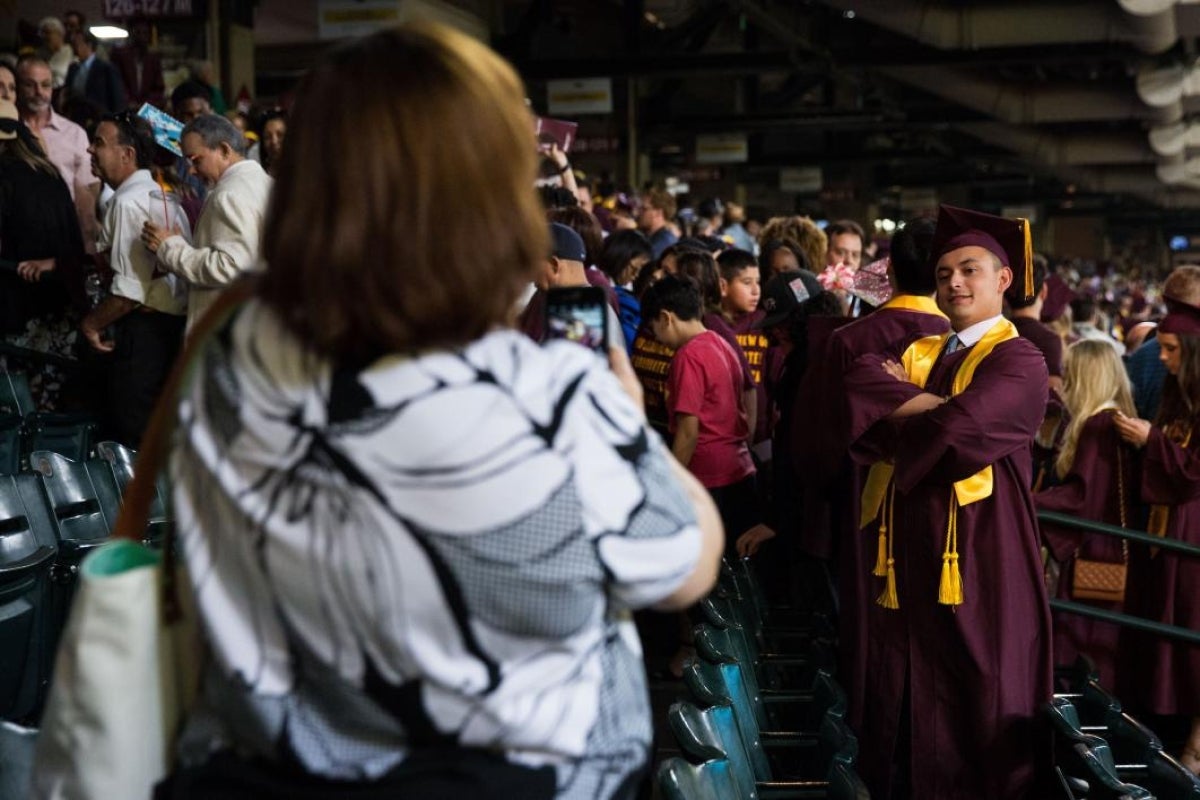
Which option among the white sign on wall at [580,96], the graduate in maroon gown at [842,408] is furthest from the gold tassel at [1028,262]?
the white sign on wall at [580,96]

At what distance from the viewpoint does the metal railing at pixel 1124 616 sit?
559 centimetres

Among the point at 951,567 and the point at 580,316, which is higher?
the point at 580,316

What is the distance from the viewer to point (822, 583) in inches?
259

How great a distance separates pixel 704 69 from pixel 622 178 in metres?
4.22

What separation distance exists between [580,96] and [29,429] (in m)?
13.7

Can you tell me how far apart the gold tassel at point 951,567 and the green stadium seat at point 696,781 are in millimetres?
1704

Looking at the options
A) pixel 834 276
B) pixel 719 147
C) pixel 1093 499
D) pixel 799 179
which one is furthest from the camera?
pixel 799 179

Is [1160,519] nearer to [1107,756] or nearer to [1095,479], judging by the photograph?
[1095,479]

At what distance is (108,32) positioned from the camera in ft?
34.9

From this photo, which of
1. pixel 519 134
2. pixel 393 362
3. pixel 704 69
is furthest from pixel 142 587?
pixel 704 69

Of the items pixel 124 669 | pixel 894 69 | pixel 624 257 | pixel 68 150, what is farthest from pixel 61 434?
pixel 894 69

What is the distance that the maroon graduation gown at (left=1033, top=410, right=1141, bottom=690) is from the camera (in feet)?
20.4

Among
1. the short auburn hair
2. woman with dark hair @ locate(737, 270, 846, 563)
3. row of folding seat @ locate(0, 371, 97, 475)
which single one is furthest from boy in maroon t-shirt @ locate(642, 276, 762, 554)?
the short auburn hair

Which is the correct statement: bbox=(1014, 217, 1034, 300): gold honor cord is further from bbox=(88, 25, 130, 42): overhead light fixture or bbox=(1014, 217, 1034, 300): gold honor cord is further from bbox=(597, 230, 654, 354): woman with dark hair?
bbox=(88, 25, 130, 42): overhead light fixture
